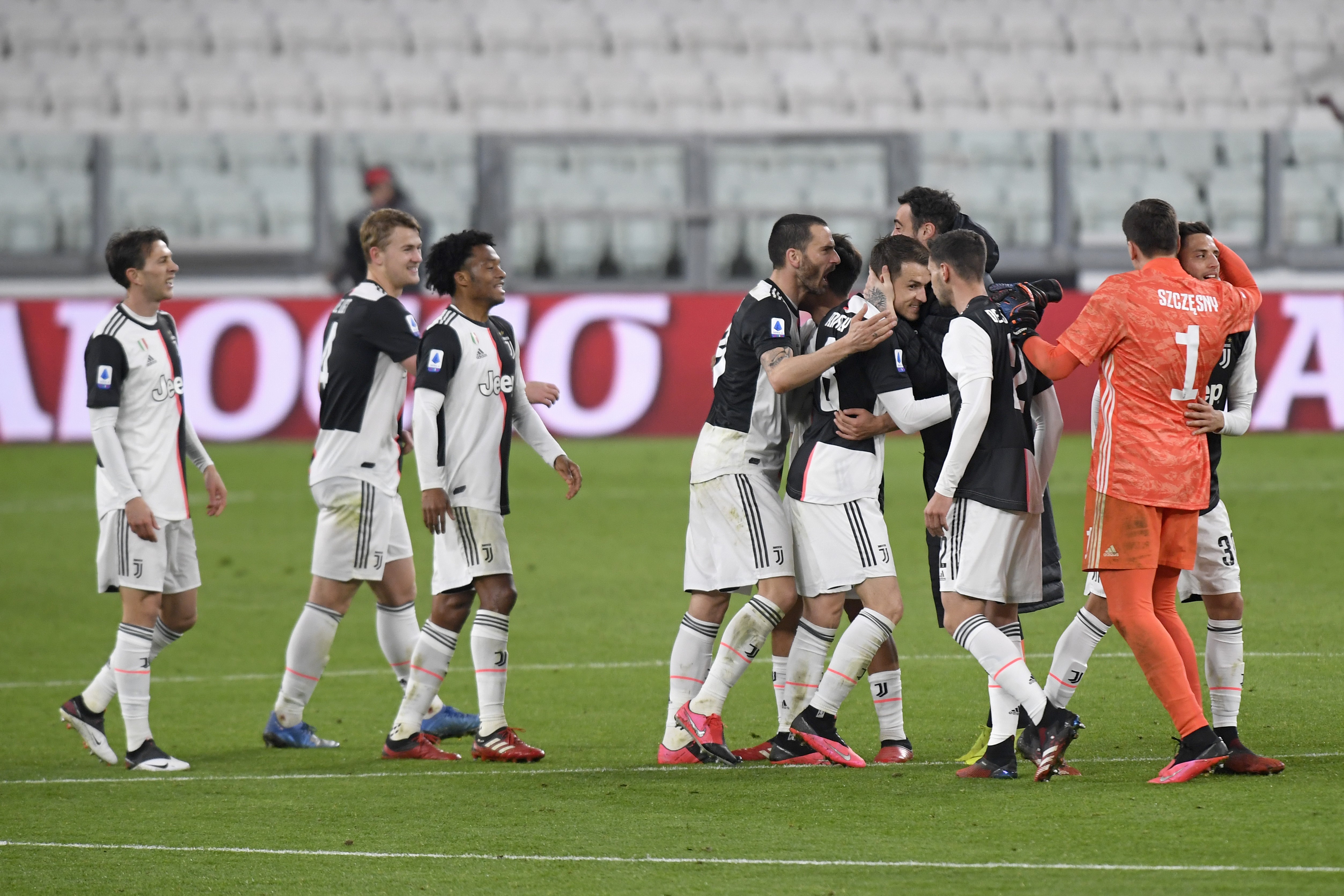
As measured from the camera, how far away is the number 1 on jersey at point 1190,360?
5.37 meters

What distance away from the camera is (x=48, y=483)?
14.5m

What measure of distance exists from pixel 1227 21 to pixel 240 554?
15.7 meters

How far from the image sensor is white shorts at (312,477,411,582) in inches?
271

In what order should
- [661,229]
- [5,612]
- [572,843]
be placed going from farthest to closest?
[661,229]
[5,612]
[572,843]

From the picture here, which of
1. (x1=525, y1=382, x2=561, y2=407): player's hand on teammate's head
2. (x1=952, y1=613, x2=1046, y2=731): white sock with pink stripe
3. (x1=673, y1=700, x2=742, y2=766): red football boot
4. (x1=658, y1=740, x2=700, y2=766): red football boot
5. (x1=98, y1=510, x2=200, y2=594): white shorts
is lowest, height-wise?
(x1=658, y1=740, x2=700, y2=766): red football boot

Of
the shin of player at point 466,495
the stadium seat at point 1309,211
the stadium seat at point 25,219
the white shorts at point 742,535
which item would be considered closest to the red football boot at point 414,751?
the shin of player at point 466,495

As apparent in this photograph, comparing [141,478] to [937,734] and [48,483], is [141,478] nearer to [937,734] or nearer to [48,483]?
[937,734]

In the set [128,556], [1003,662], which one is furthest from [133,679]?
[1003,662]

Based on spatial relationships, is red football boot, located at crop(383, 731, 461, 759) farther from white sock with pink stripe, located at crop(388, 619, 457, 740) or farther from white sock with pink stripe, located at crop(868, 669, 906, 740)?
white sock with pink stripe, located at crop(868, 669, 906, 740)

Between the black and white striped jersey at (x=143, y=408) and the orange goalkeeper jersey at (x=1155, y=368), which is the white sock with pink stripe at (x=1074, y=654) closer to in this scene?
the orange goalkeeper jersey at (x=1155, y=368)

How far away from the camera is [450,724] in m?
7.03

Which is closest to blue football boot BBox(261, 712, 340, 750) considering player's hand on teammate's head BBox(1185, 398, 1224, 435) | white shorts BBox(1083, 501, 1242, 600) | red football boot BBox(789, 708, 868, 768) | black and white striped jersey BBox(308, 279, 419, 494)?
black and white striped jersey BBox(308, 279, 419, 494)

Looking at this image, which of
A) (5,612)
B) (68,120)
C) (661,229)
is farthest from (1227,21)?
(5,612)

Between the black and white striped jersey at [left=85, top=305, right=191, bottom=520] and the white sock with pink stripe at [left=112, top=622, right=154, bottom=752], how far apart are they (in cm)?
47
